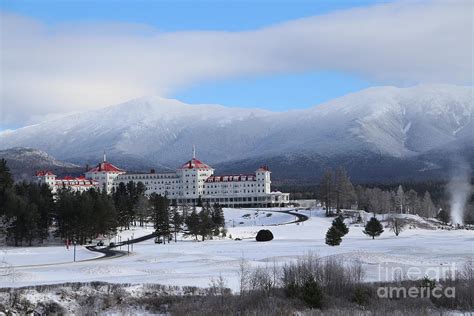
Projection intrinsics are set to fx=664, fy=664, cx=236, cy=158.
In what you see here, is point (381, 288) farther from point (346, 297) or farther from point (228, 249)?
point (228, 249)

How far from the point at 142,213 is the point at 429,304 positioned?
10041cm

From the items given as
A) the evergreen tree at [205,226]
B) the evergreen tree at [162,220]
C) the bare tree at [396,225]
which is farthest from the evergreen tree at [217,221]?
the bare tree at [396,225]

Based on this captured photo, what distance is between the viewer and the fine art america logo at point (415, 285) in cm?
4084

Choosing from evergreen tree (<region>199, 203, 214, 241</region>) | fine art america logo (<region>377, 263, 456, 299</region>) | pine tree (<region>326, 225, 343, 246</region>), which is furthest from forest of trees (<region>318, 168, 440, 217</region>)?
fine art america logo (<region>377, 263, 456, 299</region>)

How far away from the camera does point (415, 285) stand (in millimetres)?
43531

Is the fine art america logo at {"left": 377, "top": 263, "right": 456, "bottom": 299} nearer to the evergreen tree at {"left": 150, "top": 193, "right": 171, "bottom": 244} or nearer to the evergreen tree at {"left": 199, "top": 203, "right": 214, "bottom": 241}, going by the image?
the evergreen tree at {"left": 150, "top": 193, "right": 171, "bottom": 244}

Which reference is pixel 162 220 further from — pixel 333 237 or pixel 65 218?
pixel 333 237

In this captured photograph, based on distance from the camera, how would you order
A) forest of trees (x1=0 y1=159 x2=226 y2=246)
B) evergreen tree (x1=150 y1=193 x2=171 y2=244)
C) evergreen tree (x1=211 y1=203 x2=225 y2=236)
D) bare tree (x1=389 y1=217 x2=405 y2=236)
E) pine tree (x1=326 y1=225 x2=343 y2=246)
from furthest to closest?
bare tree (x1=389 y1=217 x2=405 y2=236) → evergreen tree (x1=211 y1=203 x2=225 y2=236) → evergreen tree (x1=150 y1=193 x2=171 y2=244) → forest of trees (x1=0 y1=159 x2=226 y2=246) → pine tree (x1=326 y1=225 x2=343 y2=246)

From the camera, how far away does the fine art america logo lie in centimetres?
4084

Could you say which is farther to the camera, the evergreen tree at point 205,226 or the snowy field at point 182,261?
the evergreen tree at point 205,226

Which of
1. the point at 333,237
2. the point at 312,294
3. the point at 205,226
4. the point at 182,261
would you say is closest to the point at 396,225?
the point at 205,226

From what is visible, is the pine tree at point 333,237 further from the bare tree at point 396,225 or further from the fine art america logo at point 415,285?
the bare tree at point 396,225

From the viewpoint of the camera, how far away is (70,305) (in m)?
42.9

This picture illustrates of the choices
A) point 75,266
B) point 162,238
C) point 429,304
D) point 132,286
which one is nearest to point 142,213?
point 162,238
